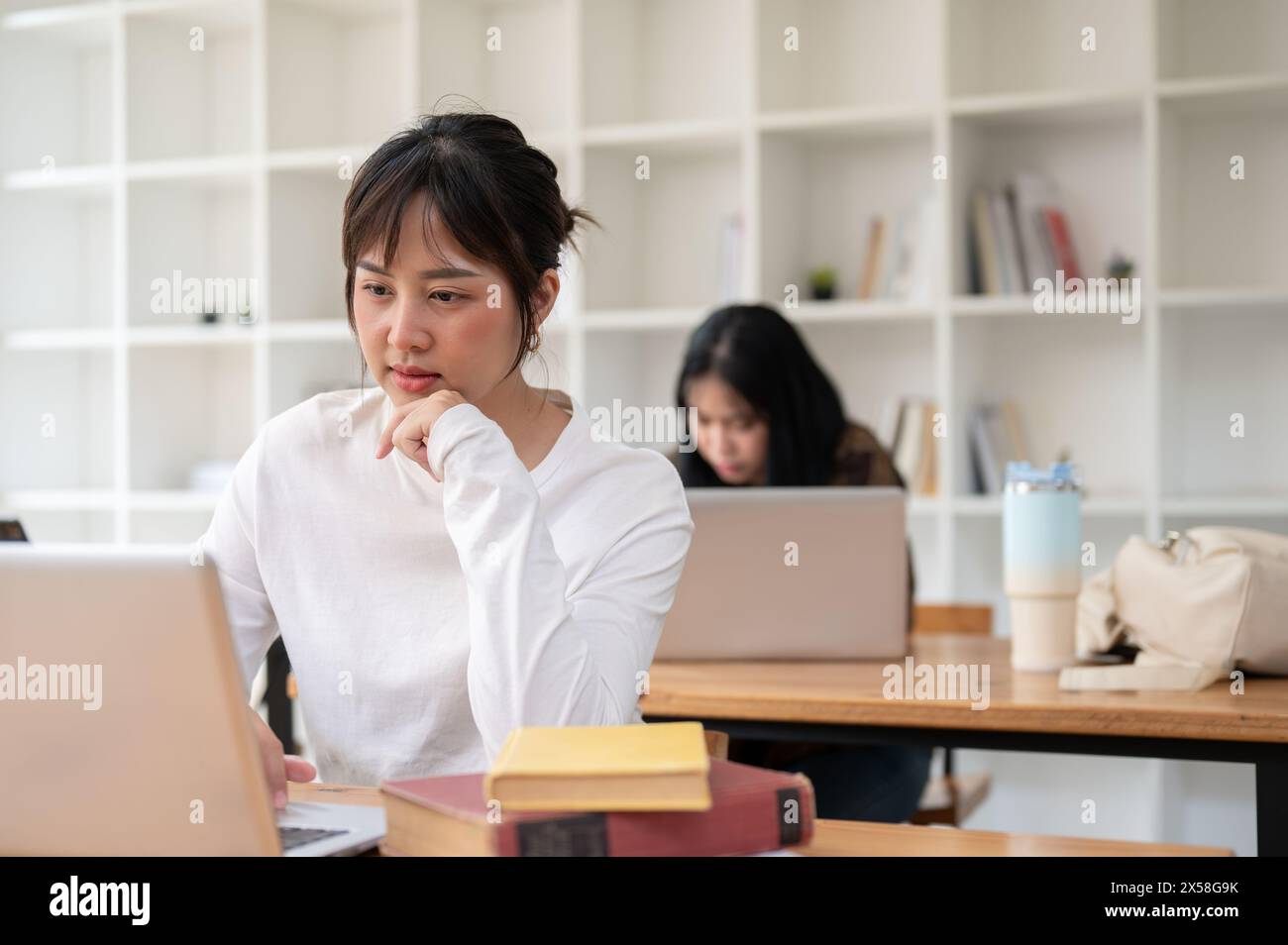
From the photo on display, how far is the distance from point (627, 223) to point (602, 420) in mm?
538

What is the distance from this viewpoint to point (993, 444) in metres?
3.50

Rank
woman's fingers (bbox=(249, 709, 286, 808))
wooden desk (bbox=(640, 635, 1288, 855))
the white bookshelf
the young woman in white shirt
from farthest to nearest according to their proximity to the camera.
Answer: the white bookshelf, wooden desk (bbox=(640, 635, 1288, 855)), the young woman in white shirt, woman's fingers (bbox=(249, 709, 286, 808))

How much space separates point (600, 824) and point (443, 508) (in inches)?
24.3

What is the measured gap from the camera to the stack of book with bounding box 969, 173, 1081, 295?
11.3 feet

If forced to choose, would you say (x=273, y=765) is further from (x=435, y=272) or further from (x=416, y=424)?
(x=435, y=272)

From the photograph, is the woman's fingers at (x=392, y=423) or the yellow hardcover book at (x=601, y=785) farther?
the woman's fingers at (x=392, y=423)

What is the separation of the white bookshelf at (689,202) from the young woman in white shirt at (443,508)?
6.69ft

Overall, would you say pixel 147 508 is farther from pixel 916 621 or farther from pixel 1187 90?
pixel 1187 90

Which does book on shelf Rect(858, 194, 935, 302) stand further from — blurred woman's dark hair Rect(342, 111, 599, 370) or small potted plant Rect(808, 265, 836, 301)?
blurred woman's dark hair Rect(342, 111, 599, 370)

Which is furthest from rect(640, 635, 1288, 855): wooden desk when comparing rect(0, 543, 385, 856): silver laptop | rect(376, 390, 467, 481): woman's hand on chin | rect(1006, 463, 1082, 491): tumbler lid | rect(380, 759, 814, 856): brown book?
rect(0, 543, 385, 856): silver laptop

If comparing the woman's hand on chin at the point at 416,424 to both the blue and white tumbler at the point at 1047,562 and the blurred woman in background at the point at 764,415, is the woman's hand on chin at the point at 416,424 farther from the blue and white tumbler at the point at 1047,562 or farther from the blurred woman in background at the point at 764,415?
the blurred woman in background at the point at 764,415

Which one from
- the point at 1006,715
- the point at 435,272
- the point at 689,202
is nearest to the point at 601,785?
the point at 435,272

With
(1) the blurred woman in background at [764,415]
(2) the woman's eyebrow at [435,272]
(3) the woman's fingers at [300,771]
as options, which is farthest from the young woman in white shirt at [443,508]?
(1) the blurred woman in background at [764,415]

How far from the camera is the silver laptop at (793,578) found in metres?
2.04
